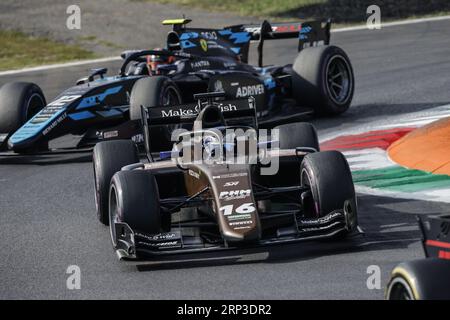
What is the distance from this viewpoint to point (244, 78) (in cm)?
1442

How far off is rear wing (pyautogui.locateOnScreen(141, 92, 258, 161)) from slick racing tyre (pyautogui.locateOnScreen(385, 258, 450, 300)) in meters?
4.37

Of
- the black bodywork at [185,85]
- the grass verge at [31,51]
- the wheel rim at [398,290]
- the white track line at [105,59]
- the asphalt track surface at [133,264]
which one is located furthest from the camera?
the grass verge at [31,51]

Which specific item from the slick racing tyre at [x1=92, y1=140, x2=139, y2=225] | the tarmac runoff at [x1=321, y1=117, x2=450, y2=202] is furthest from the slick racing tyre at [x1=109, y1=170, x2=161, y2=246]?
the tarmac runoff at [x1=321, y1=117, x2=450, y2=202]

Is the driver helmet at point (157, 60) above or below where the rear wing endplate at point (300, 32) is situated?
below

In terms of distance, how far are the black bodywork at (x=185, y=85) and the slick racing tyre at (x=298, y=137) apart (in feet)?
11.8

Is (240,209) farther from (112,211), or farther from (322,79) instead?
(322,79)

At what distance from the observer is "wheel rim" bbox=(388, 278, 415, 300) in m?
5.75

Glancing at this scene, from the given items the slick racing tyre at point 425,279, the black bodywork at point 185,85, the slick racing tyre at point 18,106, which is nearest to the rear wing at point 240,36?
the black bodywork at point 185,85

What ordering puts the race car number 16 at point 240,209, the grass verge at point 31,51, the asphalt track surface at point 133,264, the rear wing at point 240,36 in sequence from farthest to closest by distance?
the grass verge at point 31,51
the rear wing at point 240,36
the race car number 16 at point 240,209
the asphalt track surface at point 133,264

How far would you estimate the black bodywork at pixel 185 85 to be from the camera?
13344 millimetres

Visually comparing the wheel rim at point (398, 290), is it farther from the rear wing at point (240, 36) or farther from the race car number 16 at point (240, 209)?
the rear wing at point (240, 36)

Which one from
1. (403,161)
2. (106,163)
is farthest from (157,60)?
(106,163)

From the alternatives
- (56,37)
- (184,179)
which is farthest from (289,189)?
(56,37)
